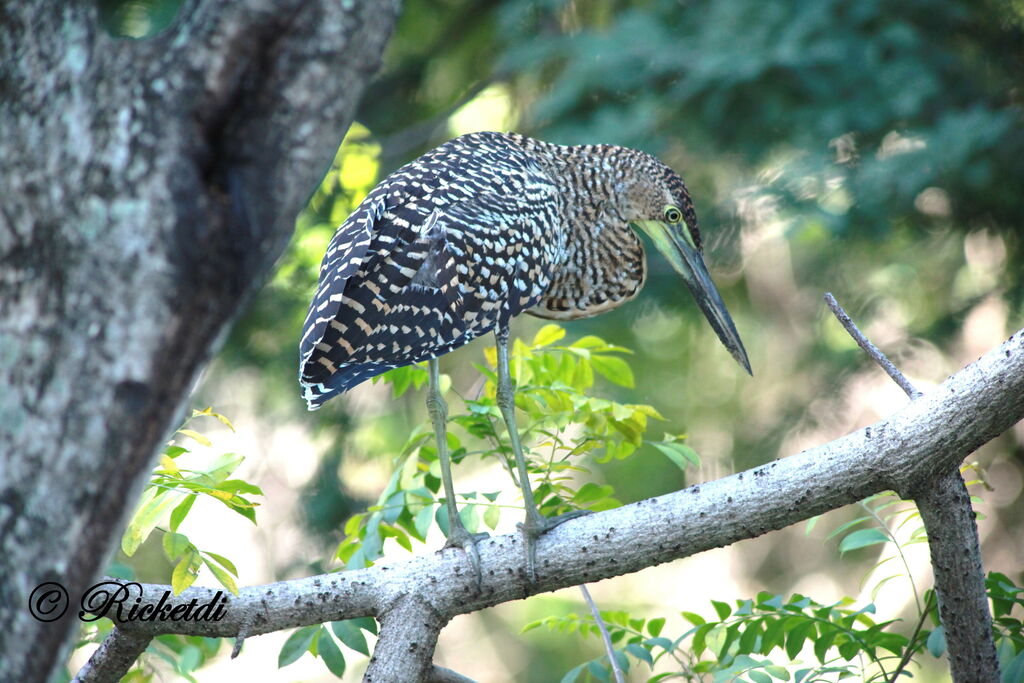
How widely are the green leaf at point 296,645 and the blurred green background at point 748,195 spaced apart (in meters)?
1.74

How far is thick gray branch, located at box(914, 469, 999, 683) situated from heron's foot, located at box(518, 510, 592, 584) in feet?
2.61

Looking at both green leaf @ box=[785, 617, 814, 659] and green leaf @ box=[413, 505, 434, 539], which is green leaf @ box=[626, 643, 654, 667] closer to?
green leaf @ box=[785, 617, 814, 659]

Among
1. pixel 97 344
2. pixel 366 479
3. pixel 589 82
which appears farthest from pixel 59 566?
pixel 366 479

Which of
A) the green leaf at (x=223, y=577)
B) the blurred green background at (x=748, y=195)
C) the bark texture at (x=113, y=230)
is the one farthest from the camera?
the blurred green background at (x=748, y=195)

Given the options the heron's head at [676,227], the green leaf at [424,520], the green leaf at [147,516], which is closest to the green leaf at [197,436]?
the green leaf at [147,516]

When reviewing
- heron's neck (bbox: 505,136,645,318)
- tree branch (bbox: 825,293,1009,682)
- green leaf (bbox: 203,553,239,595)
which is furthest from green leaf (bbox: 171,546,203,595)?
heron's neck (bbox: 505,136,645,318)

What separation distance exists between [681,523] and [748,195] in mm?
2401

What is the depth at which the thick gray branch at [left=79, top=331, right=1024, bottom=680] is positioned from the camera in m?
1.90

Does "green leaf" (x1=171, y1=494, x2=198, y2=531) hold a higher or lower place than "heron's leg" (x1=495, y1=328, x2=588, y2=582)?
higher

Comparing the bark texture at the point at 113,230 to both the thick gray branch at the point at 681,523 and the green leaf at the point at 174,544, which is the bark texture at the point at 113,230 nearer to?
the green leaf at the point at 174,544

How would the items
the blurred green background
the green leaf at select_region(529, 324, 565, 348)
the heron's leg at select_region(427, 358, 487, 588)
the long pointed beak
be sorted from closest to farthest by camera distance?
1. the heron's leg at select_region(427, 358, 487, 588)
2. the green leaf at select_region(529, 324, 565, 348)
3. the long pointed beak
4. the blurred green background

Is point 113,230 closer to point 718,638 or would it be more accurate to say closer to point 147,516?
point 147,516

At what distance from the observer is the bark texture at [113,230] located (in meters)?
1.08

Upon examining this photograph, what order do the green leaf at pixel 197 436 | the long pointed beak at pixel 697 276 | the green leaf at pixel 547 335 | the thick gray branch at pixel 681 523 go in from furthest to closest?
the long pointed beak at pixel 697 276 → the green leaf at pixel 547 335 → the green leaf at pixel 197 436 → the thick gray branch at pixel 681 523
